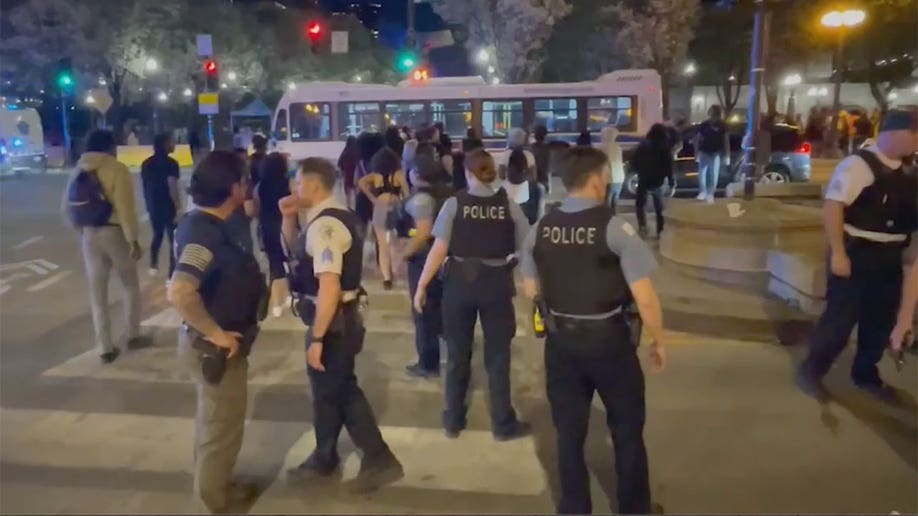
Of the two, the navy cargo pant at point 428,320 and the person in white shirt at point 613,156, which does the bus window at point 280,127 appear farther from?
the navy cargo pant at point 428,320

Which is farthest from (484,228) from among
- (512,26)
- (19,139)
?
(19,139)

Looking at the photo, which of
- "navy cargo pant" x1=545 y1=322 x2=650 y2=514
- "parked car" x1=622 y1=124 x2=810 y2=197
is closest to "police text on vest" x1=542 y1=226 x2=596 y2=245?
"navy cargo pant" x1=545 y1=322 x2=650 y2=514

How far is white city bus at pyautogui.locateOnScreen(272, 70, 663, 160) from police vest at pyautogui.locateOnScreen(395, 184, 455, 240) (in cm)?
1733

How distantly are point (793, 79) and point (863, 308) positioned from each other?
146 ft

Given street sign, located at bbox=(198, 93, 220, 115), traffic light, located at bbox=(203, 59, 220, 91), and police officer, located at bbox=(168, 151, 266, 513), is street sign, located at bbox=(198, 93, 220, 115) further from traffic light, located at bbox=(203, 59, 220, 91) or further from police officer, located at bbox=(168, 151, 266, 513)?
police officer, located at bbox=(168, 151, 266, 513)

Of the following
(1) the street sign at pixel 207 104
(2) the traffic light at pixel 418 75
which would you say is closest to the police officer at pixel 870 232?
(1) the street sign at pixel 207 104

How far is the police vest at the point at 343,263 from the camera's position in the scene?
187 inches

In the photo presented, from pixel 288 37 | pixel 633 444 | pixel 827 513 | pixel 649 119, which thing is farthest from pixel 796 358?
pixel 288 37

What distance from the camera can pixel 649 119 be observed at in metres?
25.1

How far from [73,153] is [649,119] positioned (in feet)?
90.6

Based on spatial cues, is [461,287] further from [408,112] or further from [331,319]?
[408,112]

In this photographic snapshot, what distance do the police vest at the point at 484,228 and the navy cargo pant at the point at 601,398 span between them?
4.09ft

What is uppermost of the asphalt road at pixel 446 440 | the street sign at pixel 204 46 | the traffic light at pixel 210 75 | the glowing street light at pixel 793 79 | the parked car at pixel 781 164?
the glowing street light at pixel 793 79

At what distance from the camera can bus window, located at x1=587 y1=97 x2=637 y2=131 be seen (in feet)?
82.7
